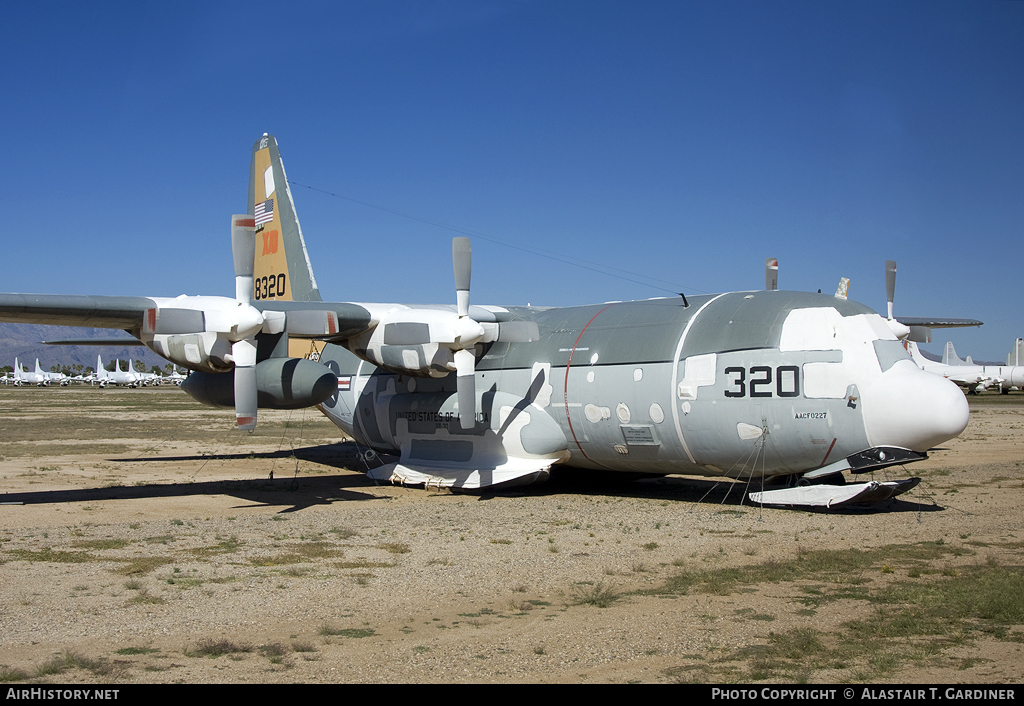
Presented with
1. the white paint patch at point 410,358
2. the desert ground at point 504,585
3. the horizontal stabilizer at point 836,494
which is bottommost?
the desert ground at point 504,585

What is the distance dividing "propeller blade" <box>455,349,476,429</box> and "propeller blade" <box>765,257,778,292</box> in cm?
598

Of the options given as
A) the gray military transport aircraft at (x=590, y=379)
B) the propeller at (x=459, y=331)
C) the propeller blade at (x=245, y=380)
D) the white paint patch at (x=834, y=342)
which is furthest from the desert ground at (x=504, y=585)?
the propeller at (x=459, y=331)

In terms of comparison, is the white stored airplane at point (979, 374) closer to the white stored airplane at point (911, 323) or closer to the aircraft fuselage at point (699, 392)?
the white stored airplane at point (911, 323)

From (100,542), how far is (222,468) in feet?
32.2

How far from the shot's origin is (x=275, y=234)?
70.4ft

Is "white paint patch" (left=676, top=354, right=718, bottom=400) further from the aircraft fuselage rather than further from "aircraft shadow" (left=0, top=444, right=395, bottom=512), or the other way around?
"aircraft shadow" (left=0, top=444, right=395, bottom=512)

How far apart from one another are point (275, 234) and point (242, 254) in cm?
762

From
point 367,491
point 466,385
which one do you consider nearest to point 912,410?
point 466,385

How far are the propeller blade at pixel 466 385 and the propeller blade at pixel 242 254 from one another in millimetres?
3834

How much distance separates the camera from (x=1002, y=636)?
665 centimetres

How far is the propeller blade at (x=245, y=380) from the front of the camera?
13.9 metres

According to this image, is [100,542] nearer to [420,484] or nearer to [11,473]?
[420,484]

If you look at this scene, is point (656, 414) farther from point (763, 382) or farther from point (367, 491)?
point (367, 491)

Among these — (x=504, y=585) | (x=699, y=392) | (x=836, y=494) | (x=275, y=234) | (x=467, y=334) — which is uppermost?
(x=275, y=234)
